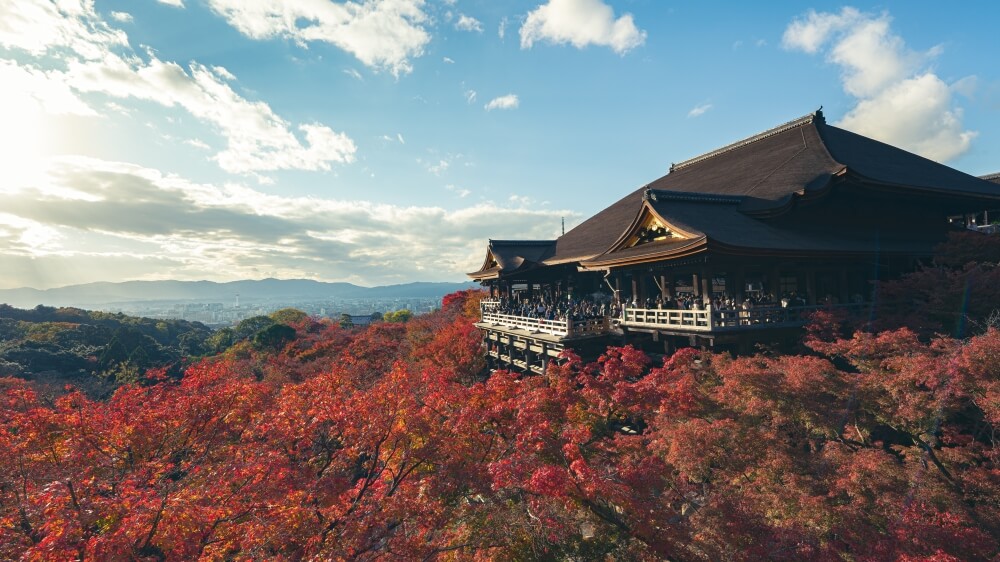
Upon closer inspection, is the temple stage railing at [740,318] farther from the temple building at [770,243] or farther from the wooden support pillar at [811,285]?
the wooden support pillar at [811,285]

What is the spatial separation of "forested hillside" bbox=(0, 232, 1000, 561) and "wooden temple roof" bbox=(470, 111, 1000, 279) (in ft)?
11.1

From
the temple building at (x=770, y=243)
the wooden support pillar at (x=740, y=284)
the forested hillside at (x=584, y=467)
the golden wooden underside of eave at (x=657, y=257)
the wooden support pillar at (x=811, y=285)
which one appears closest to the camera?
the forested hillside at (x=584, y=467)

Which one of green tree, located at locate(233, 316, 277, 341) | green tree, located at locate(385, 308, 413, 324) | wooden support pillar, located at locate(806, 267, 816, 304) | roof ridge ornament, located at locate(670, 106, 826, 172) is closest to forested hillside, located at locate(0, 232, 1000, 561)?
wooden support pillar, located at locate(806, 267, 816, 304)

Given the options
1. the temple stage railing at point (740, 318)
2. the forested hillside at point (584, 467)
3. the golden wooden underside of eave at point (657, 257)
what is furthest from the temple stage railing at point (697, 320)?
the golden wooden underside of eave at point (657, 257)

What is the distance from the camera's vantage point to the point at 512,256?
2659cm

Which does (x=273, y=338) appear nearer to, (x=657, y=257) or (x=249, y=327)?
(x=249, y=327)

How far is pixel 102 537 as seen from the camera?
6770mm

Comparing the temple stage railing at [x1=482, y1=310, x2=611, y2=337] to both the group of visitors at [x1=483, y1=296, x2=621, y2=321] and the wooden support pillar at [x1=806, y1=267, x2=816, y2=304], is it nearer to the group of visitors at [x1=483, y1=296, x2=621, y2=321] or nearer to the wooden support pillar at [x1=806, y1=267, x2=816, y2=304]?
the group of visitors at [x1=483, y1=296, x2=621, y2=321]

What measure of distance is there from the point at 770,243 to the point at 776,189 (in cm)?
522

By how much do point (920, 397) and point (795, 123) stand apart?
792 inches

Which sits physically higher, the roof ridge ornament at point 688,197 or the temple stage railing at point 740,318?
the roof ridge ornament at point 688,197

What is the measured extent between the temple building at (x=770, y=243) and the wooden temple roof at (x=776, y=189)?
71 mm

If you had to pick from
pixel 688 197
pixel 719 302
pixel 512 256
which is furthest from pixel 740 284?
pixel 512 256

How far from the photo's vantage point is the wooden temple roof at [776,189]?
1425cm
